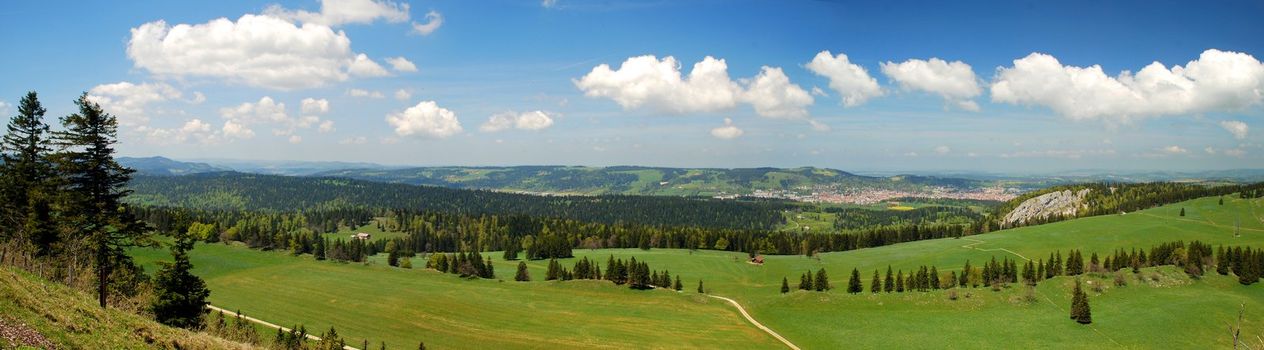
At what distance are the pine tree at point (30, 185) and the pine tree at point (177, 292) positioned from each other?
8.07 metres

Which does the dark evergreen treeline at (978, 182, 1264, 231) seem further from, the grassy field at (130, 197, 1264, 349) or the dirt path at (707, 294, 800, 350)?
the dirt path at (707, 294, 800, 350)

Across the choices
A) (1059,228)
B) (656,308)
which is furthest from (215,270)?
(1059,228)

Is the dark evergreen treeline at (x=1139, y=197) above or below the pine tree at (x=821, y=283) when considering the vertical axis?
above

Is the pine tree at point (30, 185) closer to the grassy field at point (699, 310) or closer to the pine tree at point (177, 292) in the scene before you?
the pine tree at point (177, 292)

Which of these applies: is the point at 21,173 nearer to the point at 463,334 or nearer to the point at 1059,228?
the point at 463,334

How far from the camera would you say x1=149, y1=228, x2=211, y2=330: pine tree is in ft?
141

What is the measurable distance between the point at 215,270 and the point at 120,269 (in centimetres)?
5721

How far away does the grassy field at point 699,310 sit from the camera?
213 feet

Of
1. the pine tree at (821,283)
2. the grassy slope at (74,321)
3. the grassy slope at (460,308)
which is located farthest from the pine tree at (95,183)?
the pine tree at (821,283)

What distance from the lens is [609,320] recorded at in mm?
74125

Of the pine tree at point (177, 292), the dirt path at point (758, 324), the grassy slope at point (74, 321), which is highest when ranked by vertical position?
the grassy slope at point (74, 321)

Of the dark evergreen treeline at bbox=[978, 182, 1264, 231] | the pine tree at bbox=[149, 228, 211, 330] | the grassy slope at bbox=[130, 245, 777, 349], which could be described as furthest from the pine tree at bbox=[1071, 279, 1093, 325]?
the dark evergreen treeline at bbox=[978, 182, 1264, 231]

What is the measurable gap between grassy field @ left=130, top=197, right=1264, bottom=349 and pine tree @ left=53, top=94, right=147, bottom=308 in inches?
1032

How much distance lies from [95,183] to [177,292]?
8.97 m
